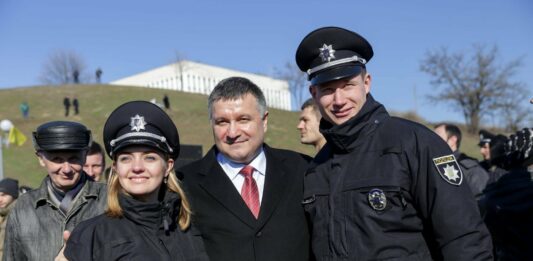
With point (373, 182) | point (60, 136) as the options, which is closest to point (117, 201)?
point (60, 136)

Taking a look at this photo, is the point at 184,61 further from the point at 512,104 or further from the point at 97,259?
the point at 97,259

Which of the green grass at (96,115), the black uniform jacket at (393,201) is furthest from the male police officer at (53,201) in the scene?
the green grass at (96,115)

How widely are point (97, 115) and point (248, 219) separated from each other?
47.6 metres

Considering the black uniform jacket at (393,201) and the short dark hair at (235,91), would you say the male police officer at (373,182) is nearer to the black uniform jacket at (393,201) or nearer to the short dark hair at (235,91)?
the black uniform jacket at (393,201)

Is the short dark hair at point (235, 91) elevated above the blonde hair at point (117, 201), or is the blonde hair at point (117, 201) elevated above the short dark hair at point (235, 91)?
the short dark hair at point (235, 91)

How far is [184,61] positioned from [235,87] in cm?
8667

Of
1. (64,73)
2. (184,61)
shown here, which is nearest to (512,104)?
(184,61)

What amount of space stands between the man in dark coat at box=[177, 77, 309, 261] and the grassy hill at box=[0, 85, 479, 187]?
25.0 metres

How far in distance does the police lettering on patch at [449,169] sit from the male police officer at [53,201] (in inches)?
97.7

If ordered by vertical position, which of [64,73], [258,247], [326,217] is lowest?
[258,247]

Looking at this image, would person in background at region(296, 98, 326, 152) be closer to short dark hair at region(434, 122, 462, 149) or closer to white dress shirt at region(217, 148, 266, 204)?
white dress shirt at region(217, 148, 266, 204)

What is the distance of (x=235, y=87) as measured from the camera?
3.76 metres

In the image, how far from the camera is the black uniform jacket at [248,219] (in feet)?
11.7

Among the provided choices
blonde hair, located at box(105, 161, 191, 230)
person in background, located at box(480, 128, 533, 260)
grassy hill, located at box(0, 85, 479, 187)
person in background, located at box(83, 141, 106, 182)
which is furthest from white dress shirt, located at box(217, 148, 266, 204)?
grassy hill, located at box(0, 85, 479, 187)
